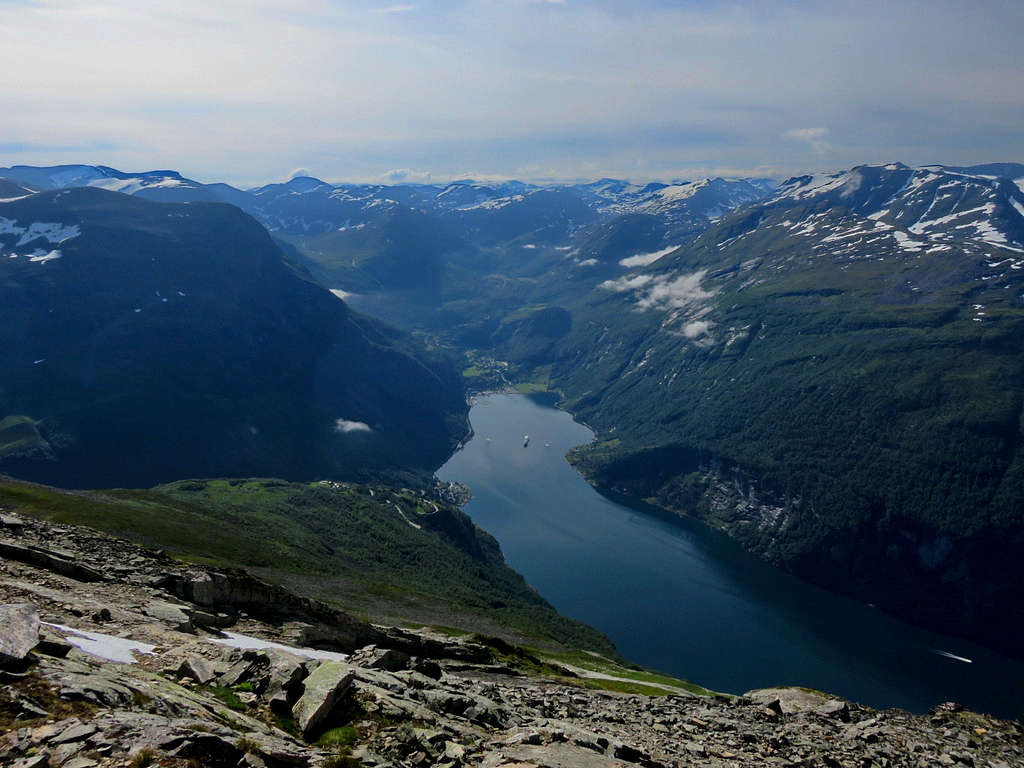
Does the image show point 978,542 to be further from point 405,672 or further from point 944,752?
point 405,672

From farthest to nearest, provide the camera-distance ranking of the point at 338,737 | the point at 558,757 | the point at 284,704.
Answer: the point at 284,704 < the point at 558,757 < the point at 338,737

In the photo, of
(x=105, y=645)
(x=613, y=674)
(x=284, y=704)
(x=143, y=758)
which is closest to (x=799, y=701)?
(x=613, y=674)

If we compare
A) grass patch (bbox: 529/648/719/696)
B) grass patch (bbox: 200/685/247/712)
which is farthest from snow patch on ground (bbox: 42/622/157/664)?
grass patch (bbox: 529/648/719/696)

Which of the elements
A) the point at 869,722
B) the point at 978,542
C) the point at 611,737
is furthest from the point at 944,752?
the point at 978,542

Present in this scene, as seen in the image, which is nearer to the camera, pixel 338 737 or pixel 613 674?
pixel 338 737

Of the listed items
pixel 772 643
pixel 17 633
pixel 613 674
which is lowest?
pixel 772 643

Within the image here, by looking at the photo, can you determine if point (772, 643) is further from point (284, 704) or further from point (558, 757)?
point (284, 704)

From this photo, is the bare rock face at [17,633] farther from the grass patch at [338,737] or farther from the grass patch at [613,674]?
the grass patch at [613,674]

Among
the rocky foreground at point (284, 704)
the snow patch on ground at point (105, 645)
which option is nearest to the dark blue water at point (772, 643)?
the rocky foreground at point (284, 704)
